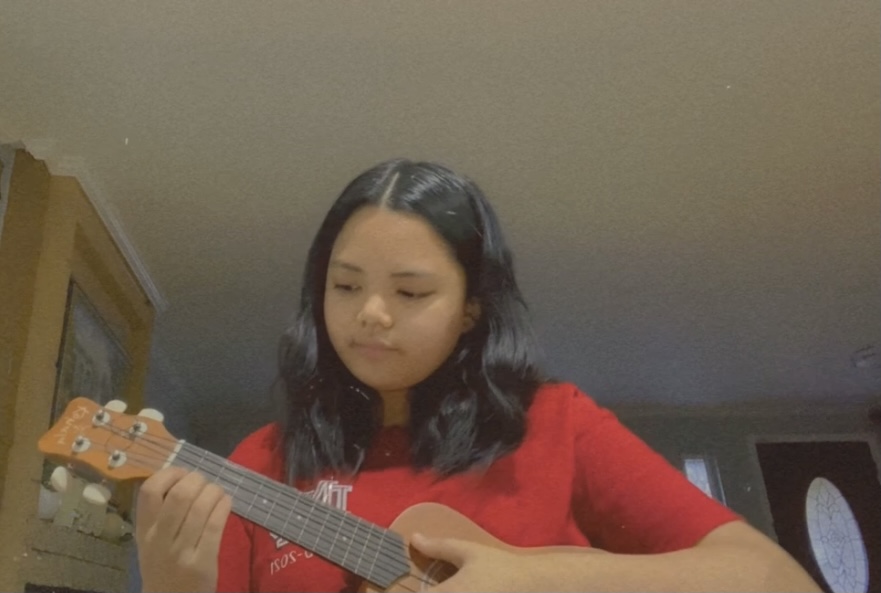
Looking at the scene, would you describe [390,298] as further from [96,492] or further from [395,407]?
[96,492]

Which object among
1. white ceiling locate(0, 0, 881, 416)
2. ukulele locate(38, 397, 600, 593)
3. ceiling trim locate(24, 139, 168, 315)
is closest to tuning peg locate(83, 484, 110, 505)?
ukulele locate(38, 397, 600, 593)

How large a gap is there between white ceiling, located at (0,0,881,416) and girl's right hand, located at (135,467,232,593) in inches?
10.7

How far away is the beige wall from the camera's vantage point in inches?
39.8

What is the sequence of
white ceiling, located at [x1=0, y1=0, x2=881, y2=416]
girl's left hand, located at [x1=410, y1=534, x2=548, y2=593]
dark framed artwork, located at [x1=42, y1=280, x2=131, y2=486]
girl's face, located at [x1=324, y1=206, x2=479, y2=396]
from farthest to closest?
dark framed artwork, located at [x1=42, y1=280, x2=131, y2=486], white ceiling, located at [x1=0, y1=0, x2=881, y2=416], girl's face, located at [x1=324, y1=206, x2=479, y2=396], girl's left hand, located at [x1=410, y1=534, x2=548, y2=593]

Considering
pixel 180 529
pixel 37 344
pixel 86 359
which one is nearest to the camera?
pixel 180 529

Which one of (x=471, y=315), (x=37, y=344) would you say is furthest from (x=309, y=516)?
(x=37, y=344)

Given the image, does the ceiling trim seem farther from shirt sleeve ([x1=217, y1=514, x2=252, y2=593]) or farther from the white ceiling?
shirt sleeve ([x1=217, y1=514, x2=252, y2=593])

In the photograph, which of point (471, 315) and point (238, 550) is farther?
point (471, 315)

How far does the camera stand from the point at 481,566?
497 mm

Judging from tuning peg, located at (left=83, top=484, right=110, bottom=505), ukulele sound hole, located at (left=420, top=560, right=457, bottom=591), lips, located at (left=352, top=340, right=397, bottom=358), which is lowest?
ukulele sound hole, located at (left=420, top=560, right=457, bottom=591)

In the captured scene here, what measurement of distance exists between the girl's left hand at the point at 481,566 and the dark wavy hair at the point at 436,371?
0.08m

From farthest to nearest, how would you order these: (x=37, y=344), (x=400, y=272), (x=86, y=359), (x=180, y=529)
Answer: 1. (x=86, y=359)
2. (x=37, y=344)
3. (x=400, y=272)
4. (x=180, y=529)

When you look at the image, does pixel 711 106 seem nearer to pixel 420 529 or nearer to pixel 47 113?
pixel 420 529

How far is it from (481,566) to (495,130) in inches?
32.2
